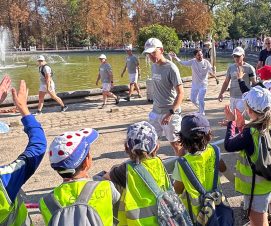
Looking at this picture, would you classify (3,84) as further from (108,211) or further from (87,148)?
(108,211)

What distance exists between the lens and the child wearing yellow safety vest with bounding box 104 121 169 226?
2.69 metres

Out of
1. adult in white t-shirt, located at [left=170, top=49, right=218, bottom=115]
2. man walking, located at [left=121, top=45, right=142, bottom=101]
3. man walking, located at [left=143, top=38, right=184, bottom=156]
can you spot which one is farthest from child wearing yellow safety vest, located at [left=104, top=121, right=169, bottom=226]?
man walking, located at [left=121, top=45, right=142, bottom=101]

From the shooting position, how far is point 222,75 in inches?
772

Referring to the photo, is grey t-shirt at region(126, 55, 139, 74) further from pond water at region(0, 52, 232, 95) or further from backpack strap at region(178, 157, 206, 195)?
backpack strap at region(178, 157, 206, 195)

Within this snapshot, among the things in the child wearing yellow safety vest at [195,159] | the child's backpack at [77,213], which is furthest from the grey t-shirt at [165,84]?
the child's backpack at [77,213]

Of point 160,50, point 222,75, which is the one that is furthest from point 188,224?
point 222,75

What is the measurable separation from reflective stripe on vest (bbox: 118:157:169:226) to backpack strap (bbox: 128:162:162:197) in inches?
0.8

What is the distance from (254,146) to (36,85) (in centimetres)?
1798

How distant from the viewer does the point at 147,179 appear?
8.93 ft

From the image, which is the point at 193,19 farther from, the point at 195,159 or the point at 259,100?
the point at 195,159

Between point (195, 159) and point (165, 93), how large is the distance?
2.76 meters

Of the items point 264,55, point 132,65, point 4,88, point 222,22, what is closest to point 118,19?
point 222,22

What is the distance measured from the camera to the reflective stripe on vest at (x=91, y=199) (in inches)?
92.4

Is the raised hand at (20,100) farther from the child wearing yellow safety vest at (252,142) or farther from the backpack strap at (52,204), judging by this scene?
the child wearing yellow safety vest at (252,142)
